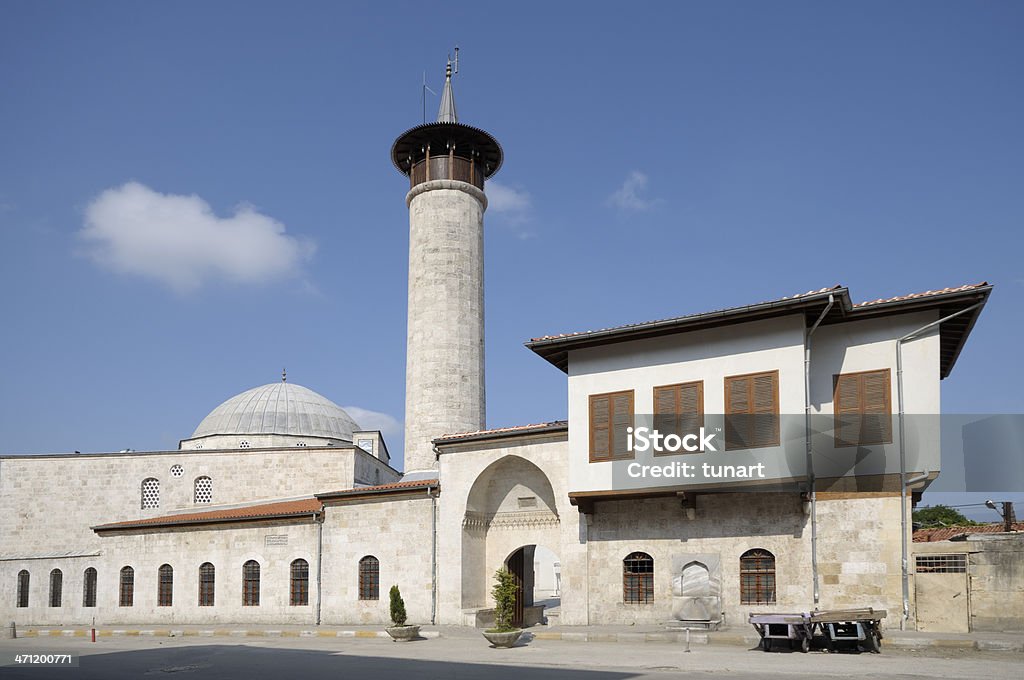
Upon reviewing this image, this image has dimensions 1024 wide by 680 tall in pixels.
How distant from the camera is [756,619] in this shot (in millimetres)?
15484

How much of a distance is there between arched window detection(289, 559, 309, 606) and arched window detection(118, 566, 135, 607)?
5822mm

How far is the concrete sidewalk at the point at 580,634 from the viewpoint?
49.5 ft

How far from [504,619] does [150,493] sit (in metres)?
20.5

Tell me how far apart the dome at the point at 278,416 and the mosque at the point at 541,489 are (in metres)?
4.31

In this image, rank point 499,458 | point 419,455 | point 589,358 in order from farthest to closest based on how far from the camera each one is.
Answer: point 419,455
point 499,458
point 589,358

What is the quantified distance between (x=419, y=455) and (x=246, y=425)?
42.0 ft

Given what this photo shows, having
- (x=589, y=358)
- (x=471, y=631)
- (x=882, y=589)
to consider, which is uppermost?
(x=589, y=358)

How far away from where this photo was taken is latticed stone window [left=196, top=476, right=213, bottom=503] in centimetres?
3281

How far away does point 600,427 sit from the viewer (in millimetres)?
19562

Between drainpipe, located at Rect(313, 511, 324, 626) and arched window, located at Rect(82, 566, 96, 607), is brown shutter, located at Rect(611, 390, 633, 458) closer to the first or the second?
drainpipe, located at Rect(313, 511, 324, 626)

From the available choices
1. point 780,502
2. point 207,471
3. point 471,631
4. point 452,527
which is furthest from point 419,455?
point 780,502

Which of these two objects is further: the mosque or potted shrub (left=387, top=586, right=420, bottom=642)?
potted shrub (left=387, top=586, right=420, bottom=642)

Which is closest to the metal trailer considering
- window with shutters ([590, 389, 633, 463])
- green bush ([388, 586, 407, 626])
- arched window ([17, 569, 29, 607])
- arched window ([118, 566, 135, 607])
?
window with shutters ([590, 389, 633, 463])

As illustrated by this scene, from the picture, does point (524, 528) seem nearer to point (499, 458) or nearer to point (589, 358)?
point (499, 458)
